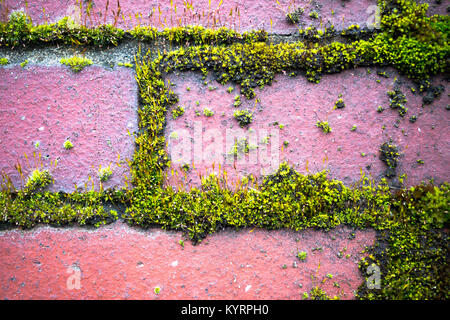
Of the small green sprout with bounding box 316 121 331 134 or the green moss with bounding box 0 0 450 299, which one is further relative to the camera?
the small green sprout with bounding box 316 121 331 134

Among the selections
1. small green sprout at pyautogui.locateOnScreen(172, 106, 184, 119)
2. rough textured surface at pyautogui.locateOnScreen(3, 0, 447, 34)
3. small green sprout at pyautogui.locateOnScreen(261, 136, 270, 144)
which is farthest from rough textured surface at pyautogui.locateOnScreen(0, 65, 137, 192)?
small green sprout at pyautogui.locateOnScreen(261, 136, 270, 144)

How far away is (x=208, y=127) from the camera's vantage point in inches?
75.5

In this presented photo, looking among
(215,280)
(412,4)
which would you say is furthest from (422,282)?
(412,4)

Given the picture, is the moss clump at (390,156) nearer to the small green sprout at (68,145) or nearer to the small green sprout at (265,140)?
the small green sprout at (265,140)

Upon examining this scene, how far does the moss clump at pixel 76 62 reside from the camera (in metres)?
1.98

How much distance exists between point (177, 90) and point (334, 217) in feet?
3.43

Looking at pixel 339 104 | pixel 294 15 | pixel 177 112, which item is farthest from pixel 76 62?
pixel 339 104

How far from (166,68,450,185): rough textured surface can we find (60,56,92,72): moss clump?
489 mm

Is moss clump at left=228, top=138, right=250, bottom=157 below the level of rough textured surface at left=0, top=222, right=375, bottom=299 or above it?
above

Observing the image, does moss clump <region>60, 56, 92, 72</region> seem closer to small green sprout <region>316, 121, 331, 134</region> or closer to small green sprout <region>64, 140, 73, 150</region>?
small green sprout <region>64, 140, 73, 150</region>

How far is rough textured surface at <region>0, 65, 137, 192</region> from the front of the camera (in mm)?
1896

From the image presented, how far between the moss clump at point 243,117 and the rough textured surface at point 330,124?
0.07 feet

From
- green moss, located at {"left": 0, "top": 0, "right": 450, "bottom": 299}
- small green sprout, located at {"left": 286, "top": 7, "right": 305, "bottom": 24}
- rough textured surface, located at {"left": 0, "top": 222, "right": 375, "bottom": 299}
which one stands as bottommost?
rough textured surface, located at {"left": 0, "top": 222, "right": 375, "bottom": 299}

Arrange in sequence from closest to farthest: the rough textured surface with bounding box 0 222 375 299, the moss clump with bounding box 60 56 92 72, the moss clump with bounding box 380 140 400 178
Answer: the rough textured surface with bounding box 0 222 375 299 → the moss clump with bounding box 380 140 400 178 → the moss clump with bounding box 60 56 92 72
